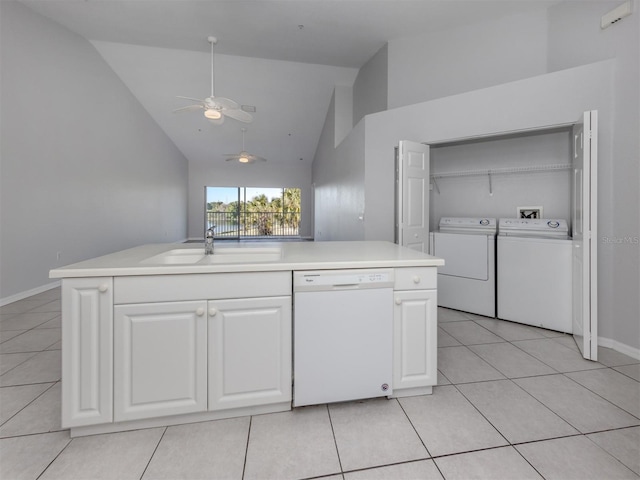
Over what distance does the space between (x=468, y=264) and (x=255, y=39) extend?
4.58 m

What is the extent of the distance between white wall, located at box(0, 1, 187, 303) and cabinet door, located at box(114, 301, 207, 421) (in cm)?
344

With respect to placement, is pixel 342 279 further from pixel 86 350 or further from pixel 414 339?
pixel 86 350

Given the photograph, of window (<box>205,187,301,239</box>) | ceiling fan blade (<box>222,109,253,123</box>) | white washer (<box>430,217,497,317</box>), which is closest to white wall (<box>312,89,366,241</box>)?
white washer (<box>430,217,497,317</box>)

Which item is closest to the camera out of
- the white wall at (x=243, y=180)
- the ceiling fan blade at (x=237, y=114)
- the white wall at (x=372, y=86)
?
the ceiling fan blade at (x=237, y=114)

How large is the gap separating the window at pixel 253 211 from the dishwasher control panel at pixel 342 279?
10.7 m

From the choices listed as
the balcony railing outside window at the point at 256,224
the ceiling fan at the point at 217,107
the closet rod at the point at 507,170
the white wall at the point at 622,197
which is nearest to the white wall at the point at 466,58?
the white wall at the point at 622,197

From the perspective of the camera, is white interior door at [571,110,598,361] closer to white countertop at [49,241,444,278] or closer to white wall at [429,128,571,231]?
white wall at [429,128,571,231]

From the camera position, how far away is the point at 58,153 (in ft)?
14.0

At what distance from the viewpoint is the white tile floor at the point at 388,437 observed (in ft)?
4.04

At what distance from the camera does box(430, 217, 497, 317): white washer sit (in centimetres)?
313

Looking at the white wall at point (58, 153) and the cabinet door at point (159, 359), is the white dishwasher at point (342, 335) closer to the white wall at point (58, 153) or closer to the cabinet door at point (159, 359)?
the cabinet door at point (159, 359)

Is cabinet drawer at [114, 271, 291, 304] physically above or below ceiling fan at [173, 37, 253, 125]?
below

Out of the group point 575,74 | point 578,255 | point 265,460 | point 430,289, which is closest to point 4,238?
point 265,460

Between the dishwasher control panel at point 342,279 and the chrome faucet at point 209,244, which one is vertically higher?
the chrome faucet at point 209,244
